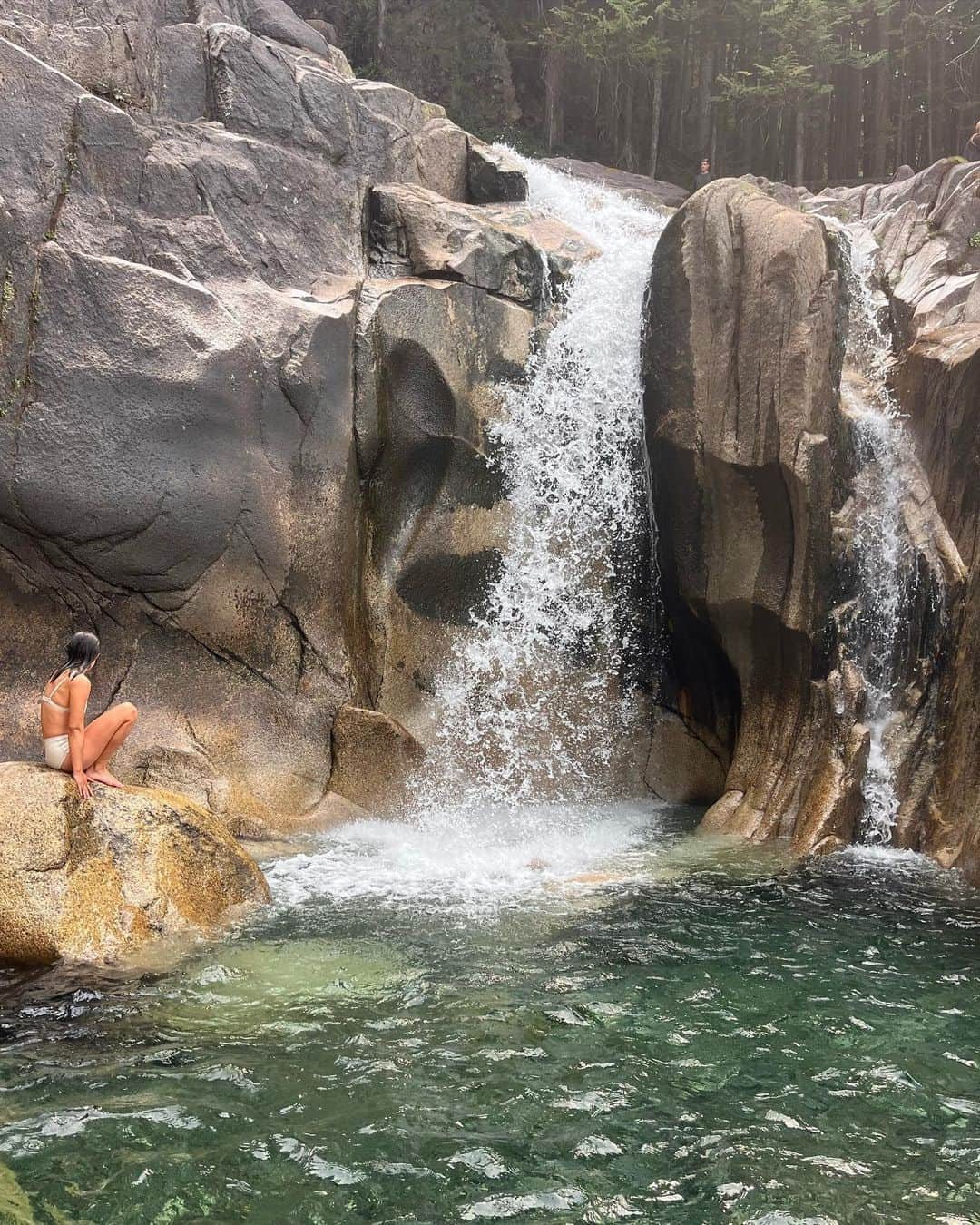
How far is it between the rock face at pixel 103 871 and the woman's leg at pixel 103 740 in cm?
23

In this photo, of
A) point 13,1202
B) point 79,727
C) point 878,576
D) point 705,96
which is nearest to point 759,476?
point 878,576

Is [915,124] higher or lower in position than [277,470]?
higher

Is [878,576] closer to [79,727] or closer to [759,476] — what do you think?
[759,476]

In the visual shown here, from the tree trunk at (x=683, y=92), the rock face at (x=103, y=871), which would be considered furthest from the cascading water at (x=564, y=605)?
the tree trunk at (x=683, y=92)

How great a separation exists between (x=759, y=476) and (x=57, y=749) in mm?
6724

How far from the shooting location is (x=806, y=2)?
28.1 metres

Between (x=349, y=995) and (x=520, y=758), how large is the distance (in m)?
5.66

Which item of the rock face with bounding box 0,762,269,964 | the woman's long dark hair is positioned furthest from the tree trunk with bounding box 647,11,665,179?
the rock face with bounding box 0,762,269,964

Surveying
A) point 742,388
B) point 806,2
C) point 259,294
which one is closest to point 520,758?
point 742,388

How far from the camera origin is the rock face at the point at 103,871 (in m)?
6.68

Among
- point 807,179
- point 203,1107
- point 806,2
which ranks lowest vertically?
point 203,1107

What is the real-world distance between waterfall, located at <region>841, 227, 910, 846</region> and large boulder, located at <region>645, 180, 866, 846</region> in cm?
27

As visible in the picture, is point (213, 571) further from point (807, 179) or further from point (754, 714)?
point (807, 179)

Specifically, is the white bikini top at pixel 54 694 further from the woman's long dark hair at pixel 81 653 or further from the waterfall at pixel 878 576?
the waterfall at pixel 878 576
